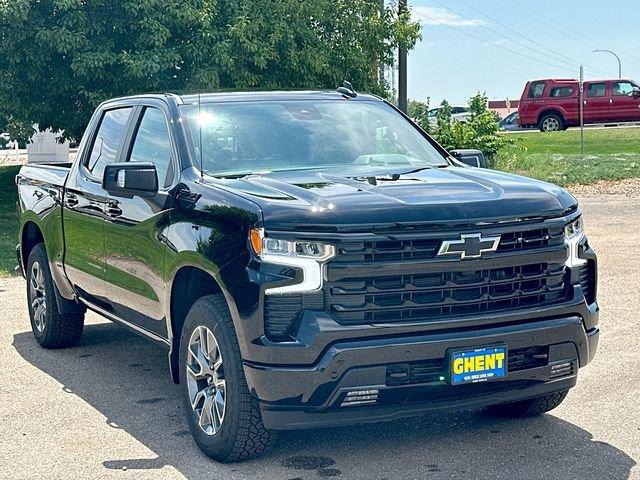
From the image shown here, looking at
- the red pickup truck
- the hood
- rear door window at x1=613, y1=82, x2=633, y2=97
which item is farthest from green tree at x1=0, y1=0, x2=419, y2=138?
rear door window at x1=613, y1=82, x2=633, y2=97

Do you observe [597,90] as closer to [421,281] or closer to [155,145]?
[155,145]

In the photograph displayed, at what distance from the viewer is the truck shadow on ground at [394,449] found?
501cm

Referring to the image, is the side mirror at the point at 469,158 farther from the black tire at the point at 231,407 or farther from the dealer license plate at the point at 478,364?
the black tire at the point at 231,407

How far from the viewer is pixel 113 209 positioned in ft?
21.4

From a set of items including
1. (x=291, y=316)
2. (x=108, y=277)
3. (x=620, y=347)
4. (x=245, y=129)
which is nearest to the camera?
(x=291, y=316)

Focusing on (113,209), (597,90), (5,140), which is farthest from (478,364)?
(597,90)

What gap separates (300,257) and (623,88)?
3640 centimetres

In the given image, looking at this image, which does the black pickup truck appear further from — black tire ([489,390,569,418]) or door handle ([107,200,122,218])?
door handle ([107,200,122,218])

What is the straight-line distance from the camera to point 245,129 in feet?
20.3

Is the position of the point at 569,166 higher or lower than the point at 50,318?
lower

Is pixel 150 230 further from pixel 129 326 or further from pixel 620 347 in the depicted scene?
pixel 620 347

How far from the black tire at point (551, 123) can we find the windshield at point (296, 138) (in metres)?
33.4

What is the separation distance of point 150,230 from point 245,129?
832 mm

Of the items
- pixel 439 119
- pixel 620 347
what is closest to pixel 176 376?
pixel 620 347
